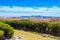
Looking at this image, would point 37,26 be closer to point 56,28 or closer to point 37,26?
point 37,26

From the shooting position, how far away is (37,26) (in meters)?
21.3

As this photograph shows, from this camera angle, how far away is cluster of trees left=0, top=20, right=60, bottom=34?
19234mm

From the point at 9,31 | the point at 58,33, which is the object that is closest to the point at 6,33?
the point at 9,31

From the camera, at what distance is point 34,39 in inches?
627

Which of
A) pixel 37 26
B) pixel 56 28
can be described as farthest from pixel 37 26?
pixel 56 28

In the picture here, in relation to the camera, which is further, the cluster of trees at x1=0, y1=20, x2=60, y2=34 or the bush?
the cluster of trees at x1=0, y1=20, x2=60, y2=34

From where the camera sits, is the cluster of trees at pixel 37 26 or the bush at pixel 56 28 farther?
the cluster of trees at pixel 37 26

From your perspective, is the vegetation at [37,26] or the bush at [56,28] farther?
the vegetation at [37,26]

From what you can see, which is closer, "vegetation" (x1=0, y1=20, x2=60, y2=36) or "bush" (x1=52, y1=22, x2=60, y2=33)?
"bush" (x1=52, y1=22, x2=60, y2=33)

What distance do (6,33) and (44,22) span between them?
6458 millimetres

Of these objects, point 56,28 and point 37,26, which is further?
point 37,26

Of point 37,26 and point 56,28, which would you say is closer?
point 56,28

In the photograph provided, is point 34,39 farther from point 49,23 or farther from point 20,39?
point 49,23

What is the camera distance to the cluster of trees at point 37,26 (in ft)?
63.1
